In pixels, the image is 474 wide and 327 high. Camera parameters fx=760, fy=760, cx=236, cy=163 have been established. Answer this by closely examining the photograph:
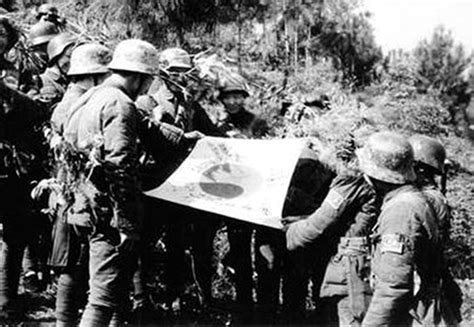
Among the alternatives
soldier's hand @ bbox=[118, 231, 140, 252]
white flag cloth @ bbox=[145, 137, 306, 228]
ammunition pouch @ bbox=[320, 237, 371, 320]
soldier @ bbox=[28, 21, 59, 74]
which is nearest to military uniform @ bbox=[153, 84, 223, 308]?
white flag cloth @ bbox=[145, 137, 306, 228]

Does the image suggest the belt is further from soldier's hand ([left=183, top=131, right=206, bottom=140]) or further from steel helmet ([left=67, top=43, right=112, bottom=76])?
steel helmet ([left=67, top=43, right=112, bottom=76])

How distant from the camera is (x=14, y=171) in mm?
6531

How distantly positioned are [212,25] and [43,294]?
5199 mm

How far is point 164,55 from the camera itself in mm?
6938

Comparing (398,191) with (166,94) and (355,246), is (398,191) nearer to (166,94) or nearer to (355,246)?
(355,246)

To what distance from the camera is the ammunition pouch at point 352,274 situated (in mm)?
4926

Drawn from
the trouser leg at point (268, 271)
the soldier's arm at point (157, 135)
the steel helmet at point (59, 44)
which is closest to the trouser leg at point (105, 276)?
the soldier's arm at point (157, 135)

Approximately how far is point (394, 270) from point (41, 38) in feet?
16.1

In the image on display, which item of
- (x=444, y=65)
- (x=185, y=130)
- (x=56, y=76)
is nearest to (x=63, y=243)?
(x=185, y=130)

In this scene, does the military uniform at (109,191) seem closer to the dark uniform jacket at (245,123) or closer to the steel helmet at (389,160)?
the steel helmet at (389,160)

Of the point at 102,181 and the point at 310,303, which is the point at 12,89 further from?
the point at 310,303

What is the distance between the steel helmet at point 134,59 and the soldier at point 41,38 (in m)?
2.55

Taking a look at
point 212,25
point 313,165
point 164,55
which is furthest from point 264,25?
point 313,165

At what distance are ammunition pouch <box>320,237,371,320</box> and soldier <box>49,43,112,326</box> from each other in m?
1.82
